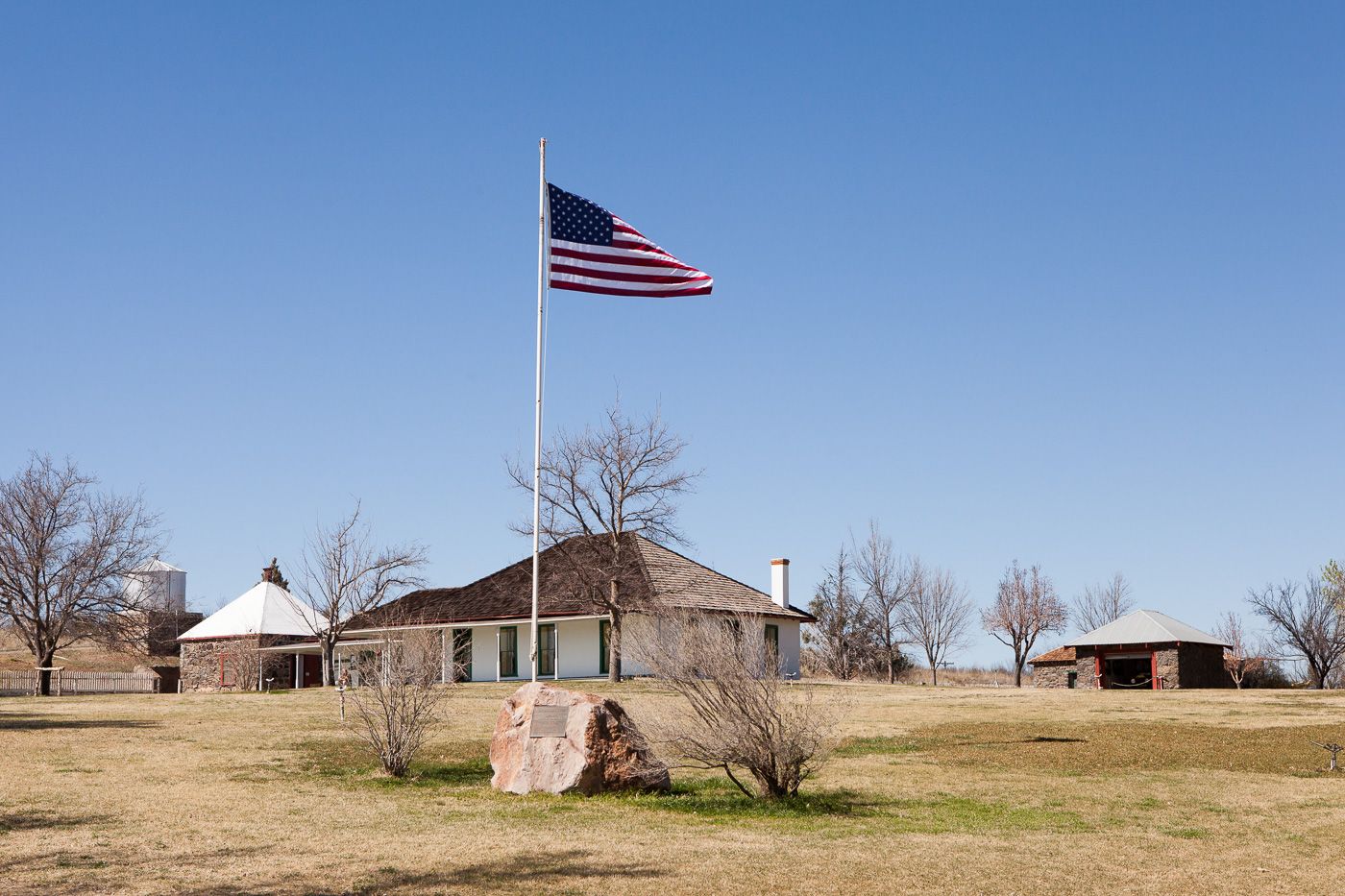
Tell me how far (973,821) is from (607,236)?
29.9ft

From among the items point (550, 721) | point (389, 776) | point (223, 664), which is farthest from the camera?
point (223, 664)

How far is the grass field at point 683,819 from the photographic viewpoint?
971 cm

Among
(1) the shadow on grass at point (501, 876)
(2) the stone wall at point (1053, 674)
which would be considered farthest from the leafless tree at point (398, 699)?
(2) the stone wall at point (1053, 674)

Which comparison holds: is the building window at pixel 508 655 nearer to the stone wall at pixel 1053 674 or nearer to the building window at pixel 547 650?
the building window at pixel 547 650

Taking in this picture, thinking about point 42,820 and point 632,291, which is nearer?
point 42,820

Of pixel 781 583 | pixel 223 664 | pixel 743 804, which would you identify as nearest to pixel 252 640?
pixel 223 664

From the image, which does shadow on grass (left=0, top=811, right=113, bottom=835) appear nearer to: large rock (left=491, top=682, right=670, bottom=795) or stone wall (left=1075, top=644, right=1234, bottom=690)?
large rock (left=491, top=682, right=670, bottom=795)

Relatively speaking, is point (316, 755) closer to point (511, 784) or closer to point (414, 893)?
point (511, 784)

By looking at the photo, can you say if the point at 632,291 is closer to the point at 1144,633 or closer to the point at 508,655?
the point at 508,655

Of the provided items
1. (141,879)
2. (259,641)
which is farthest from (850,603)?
(141,879)

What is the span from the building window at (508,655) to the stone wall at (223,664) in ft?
31.1

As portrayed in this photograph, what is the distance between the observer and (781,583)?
Result: 45375 millimetres

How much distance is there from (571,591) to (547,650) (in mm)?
2620

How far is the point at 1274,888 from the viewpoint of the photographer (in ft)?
32.7
